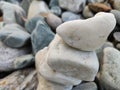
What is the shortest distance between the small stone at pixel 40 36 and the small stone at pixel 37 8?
21 centimetres

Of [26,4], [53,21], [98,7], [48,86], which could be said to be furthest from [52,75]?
[26,4]

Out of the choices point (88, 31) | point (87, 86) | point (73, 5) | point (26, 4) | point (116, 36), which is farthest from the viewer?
point (26, 4)

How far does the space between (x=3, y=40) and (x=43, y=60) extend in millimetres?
187

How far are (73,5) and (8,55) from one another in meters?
0.34

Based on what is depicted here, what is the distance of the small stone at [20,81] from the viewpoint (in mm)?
864

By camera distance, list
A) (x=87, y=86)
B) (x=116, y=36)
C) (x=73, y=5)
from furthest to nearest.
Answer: (x=73, y=5), (x=116, y=36), (x=87, y=86)

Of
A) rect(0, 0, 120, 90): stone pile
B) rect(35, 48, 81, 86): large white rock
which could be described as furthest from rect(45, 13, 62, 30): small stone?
rect(35, 48, 81, 86): large white rock

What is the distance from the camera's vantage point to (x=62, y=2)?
113 cm

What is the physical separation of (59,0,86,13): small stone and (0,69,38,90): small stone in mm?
330

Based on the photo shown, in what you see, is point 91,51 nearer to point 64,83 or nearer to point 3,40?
point 64,83

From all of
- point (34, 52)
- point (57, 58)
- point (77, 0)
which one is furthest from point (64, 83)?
point (77, 0)

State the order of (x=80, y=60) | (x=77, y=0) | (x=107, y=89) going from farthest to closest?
(x=77, y=0) → (x=107, y=89) → (x=80, y=60)

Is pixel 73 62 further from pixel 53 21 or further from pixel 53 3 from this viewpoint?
pixel 53 3

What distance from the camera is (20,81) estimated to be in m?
0.89
